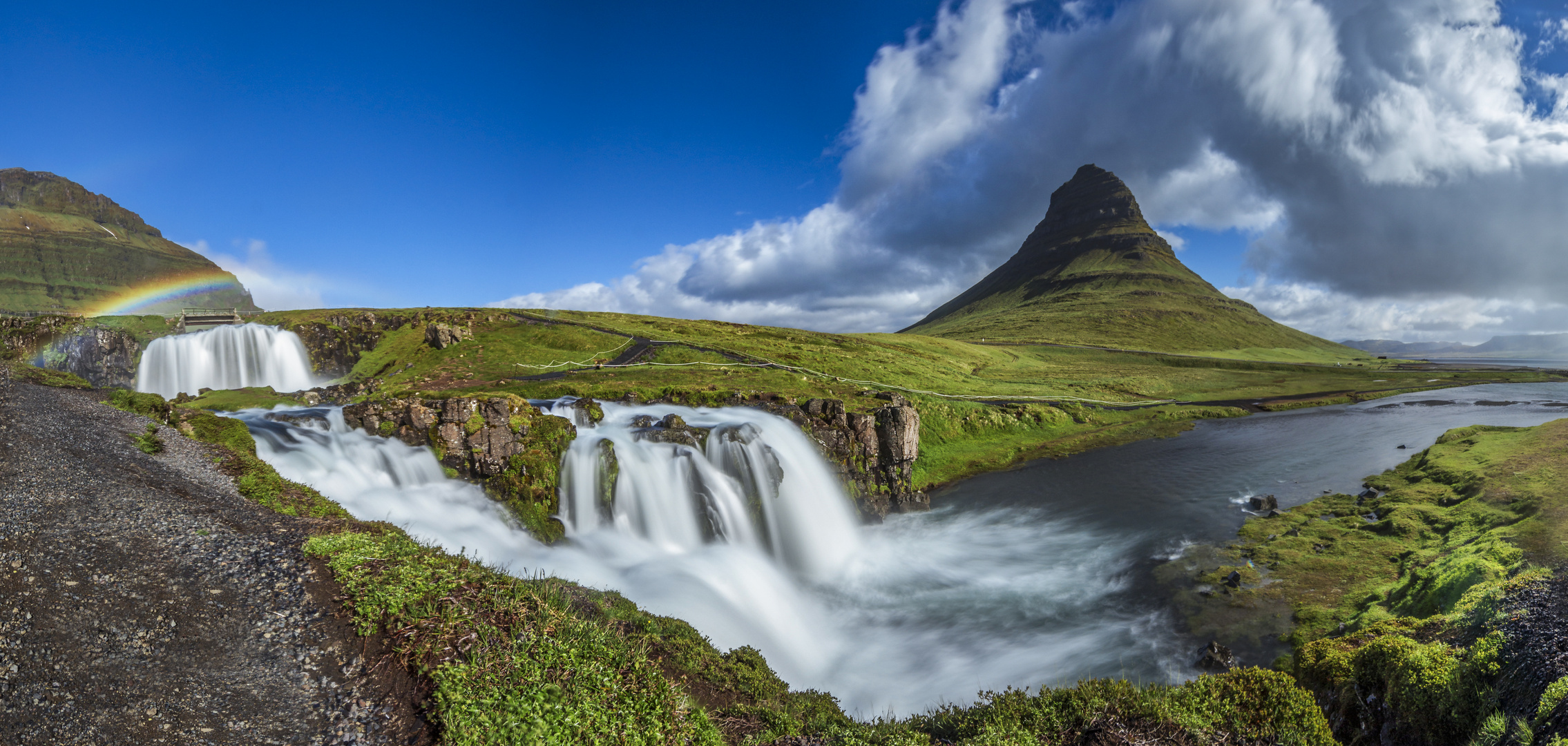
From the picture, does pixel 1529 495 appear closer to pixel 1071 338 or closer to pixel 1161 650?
pixel 1161 650

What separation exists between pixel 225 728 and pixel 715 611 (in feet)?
55.1

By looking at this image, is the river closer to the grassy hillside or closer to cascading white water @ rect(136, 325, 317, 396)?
the grassy hillside

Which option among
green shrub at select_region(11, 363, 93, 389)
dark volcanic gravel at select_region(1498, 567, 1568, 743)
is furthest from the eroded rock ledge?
dark volcanic gravel at select_region(1498, 567, 1568, 743)

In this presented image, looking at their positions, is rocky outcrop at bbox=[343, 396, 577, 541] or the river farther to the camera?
rocky outcrop at bbox=[343, 396, 577, 541]

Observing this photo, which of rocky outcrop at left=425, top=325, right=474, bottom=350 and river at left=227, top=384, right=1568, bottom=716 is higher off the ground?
rocky outcrop at left=425, top=325, right=474, bottom=350

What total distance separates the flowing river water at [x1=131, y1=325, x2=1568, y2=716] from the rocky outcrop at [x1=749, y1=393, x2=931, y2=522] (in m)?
1.78

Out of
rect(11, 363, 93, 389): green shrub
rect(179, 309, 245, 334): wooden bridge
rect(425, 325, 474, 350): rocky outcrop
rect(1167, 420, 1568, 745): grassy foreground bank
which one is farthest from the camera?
rect(425, 325, 474, 350): rocky outcrop

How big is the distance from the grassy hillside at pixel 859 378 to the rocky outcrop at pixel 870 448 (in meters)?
5.90

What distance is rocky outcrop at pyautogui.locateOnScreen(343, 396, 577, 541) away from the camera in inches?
1164

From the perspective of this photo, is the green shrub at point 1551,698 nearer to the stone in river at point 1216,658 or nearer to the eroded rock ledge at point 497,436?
the stone in river at point 1216,658

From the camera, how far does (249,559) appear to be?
414 inches

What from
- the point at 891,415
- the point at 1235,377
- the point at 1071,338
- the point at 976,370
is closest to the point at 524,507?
the point at 891,415

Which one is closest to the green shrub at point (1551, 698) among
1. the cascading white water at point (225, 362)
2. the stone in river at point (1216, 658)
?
the stone in river at point (1216, 658)

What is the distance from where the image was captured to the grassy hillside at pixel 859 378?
5719 cm
